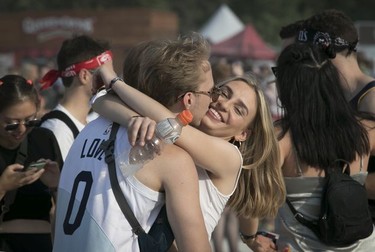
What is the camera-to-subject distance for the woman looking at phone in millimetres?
4215

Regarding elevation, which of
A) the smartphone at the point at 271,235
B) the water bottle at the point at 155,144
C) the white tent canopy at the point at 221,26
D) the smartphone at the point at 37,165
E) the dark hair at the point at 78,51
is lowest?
the white tent canopy at the point at 221,26

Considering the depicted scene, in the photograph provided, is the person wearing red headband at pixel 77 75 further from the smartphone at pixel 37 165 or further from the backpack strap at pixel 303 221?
the backpack strap at pixel 303 221

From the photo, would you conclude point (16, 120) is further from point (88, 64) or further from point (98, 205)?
point (98, 205)

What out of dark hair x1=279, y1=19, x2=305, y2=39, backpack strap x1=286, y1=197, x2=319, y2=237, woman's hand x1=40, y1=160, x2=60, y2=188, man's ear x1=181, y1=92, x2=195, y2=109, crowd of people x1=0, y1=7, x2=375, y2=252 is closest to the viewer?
crowd of people x1=0, y1=7, x2=375, y2=252

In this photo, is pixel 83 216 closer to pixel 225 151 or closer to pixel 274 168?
pixel 225 151

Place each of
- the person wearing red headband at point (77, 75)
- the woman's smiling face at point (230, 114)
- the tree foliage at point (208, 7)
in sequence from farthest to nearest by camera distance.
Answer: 1. the tree foliage at point (208, 7)
2. the person wearing red headband at point (77, 75)
3. the woman's smiling face at point (230, 114)

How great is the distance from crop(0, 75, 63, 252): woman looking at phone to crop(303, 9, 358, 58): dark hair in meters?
1.73

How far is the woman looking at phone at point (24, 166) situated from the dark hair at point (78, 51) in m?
0.80

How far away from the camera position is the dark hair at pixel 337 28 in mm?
4516

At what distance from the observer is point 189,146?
295 centimetres

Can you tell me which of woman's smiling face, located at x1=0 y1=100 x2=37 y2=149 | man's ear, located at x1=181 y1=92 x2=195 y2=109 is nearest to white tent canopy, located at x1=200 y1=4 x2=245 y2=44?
woman's smiling face, located at x1=0 y1=100 x2=37 y2=149

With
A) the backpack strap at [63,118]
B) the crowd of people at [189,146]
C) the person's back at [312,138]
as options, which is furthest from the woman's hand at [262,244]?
the backpack strap at [63,118]

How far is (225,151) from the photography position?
3.03 metres

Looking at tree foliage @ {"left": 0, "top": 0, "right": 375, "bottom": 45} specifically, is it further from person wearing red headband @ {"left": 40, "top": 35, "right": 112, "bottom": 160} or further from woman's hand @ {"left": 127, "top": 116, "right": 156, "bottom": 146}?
woman's hand @ {"left": 127, "top": 116, "right": 156, "bottom": 146}
